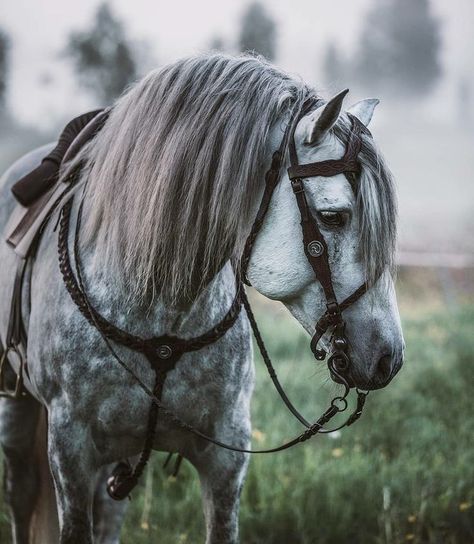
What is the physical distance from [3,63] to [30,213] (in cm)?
1551

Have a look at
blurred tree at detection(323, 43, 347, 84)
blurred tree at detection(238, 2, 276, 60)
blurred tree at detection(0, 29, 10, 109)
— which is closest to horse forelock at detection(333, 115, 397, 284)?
blurred tree at detection(0, 29, 10, 109)

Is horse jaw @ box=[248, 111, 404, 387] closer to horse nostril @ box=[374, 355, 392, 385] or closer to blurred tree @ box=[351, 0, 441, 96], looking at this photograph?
horse nostril @ box=[374, 355, 392, 385]

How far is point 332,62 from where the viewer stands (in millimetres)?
31688

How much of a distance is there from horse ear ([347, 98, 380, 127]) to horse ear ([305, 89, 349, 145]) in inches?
11.8

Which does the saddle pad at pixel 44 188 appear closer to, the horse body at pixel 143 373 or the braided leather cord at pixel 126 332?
the horse body at pixel 143 373

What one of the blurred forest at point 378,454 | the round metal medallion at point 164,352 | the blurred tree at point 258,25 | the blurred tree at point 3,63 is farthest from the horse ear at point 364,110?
the blurred tree at point 258,25

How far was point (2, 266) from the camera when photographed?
2906 mm

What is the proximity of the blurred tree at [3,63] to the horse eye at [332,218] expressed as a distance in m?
16.2

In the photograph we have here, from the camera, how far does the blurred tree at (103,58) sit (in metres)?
17.6

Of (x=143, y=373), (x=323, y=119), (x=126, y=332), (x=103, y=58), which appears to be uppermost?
(x=103, y=58)

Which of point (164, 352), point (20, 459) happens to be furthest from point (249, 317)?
point (20, 459)

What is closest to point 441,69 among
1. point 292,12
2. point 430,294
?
point 292,12

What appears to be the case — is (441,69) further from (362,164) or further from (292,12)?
(362,164)

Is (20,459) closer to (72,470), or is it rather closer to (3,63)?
(72,470)
